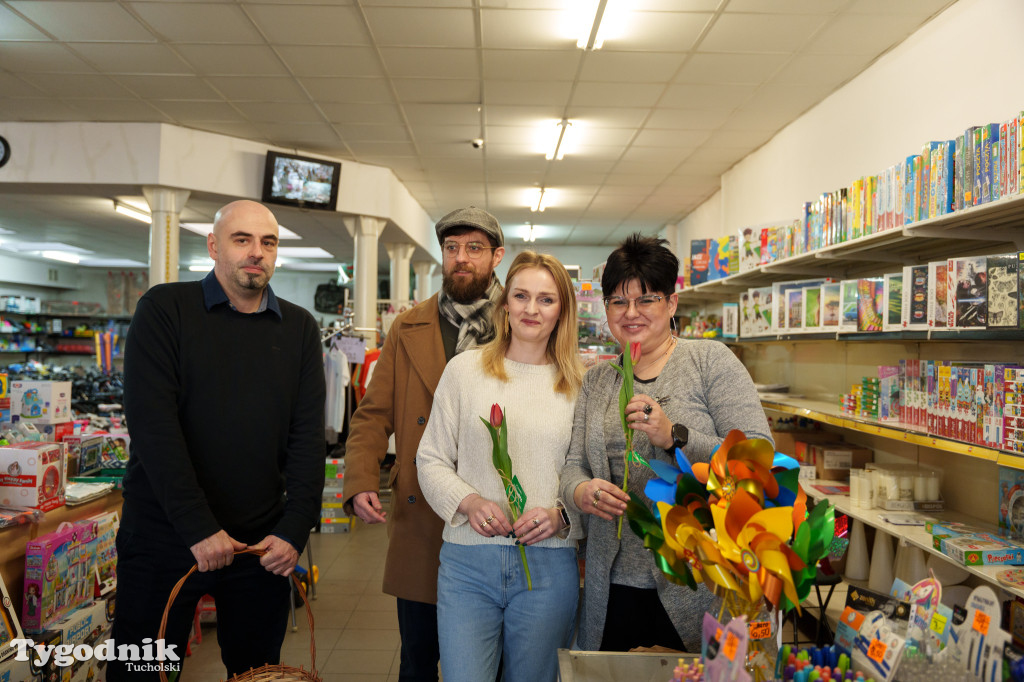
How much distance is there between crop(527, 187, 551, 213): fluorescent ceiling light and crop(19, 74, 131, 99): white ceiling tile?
4.78 m

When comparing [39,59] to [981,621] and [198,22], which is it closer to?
[198,22]

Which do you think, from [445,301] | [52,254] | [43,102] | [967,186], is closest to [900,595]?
[445,301]

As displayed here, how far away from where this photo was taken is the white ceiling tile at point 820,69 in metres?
4.54

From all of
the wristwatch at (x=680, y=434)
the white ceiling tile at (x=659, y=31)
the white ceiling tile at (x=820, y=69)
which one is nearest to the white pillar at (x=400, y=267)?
the white ceiling tile at (x=659, y=31)

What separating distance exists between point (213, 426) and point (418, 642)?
0.91 metres

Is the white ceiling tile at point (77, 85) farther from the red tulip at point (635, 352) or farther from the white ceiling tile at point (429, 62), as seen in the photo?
the red tulip at point (635, 352)

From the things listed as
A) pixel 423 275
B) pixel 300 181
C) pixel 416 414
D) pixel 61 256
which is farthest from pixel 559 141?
pixel 61 256

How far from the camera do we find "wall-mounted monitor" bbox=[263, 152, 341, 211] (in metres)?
6.82

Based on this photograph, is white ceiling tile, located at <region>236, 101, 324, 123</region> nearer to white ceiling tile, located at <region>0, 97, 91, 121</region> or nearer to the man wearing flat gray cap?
white ceiling tile, located at <region>0, 97, 91, 121</region>

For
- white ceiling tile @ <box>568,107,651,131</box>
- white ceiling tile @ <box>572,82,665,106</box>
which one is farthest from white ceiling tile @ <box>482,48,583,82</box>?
white ceiling tile @ <box>568,107,651,131</box>

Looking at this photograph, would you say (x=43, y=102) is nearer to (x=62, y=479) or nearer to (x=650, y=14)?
(x=62, y=479)

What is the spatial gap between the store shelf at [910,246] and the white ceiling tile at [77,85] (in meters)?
5.03

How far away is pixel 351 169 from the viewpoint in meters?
7.66

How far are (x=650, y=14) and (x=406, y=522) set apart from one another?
339 centimetres
